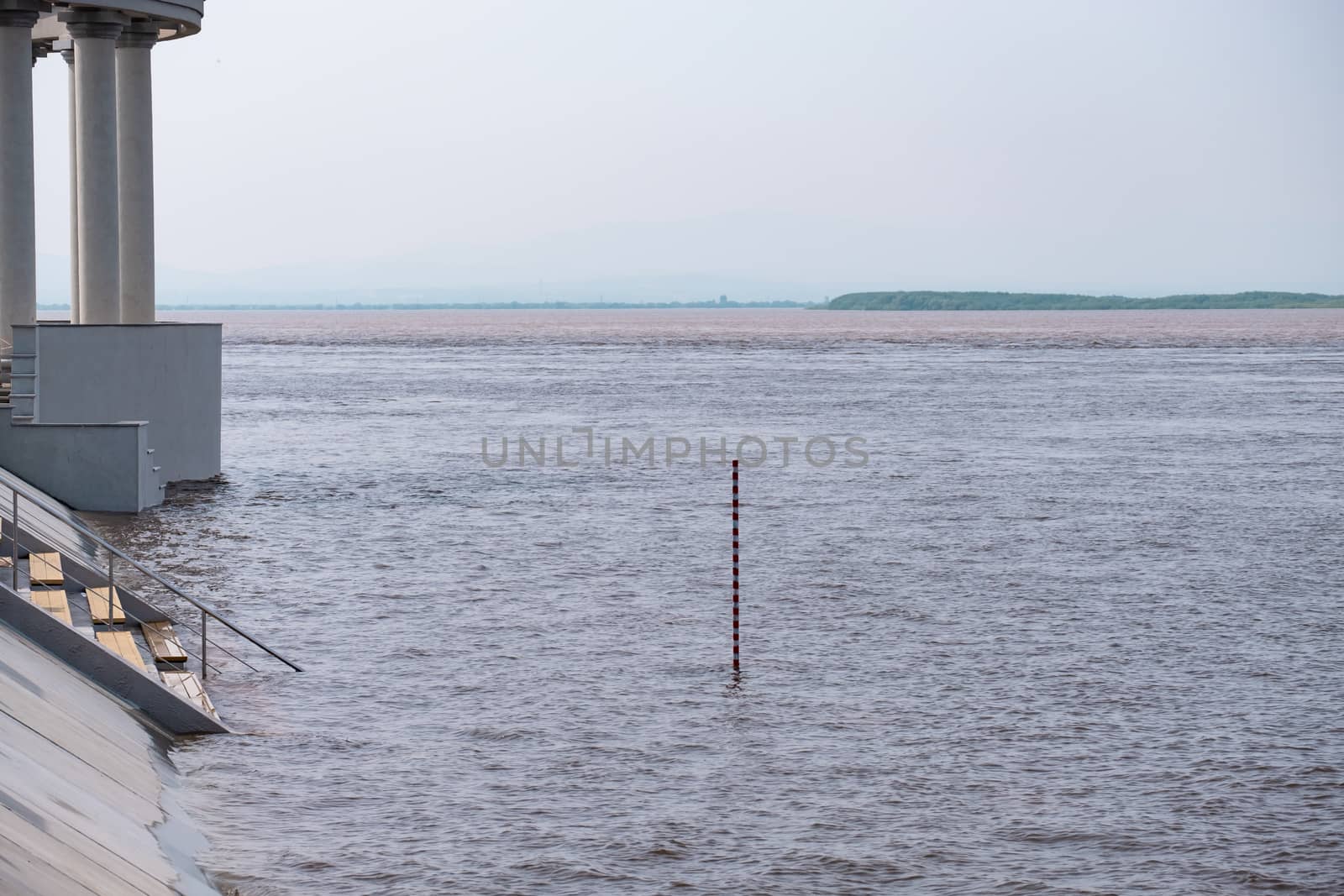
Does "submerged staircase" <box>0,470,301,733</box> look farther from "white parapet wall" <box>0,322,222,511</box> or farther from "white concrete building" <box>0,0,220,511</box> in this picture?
"white concrete building" <box>0,0,220,511</box>

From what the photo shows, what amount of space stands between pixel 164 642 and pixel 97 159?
13742mm

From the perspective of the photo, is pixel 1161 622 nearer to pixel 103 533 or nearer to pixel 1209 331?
pixel 103 533

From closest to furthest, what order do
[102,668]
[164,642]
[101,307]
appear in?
[102,668], [164,642], [101,307]

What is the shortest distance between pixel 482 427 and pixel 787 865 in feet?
124

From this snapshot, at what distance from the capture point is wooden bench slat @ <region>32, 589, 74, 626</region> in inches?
531

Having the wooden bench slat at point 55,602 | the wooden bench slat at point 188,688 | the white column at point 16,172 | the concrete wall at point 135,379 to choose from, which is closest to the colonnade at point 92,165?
the white column at point 16,172

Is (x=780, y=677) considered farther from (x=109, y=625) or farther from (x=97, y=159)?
(x=97, y=159)

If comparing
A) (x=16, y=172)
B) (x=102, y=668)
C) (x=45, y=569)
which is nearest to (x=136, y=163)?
(x=16, y=172)

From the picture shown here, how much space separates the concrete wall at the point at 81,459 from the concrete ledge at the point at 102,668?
39.0ft

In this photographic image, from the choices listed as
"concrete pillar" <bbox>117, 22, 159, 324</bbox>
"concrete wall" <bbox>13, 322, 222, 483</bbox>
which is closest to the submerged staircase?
"concrete wall" <bbox>13, 322, 222, 483</bbox>

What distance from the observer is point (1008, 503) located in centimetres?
2902

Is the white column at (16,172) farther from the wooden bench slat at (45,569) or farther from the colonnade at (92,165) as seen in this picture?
the wooden bench slat at (45,569)

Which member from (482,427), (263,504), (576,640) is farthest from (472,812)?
(482,427)

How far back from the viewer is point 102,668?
495 inches
